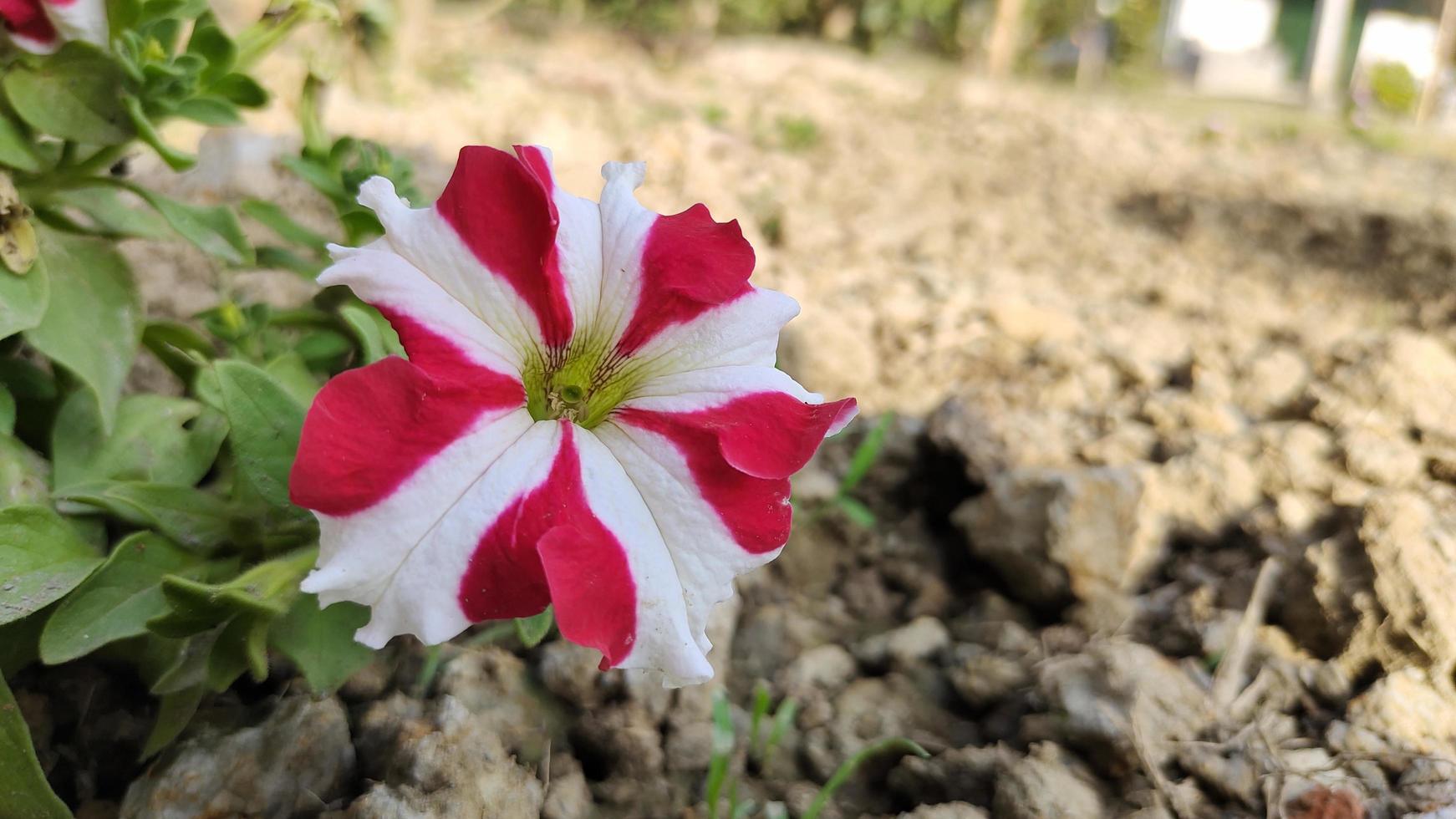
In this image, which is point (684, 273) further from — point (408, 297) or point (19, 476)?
point (19, 476)

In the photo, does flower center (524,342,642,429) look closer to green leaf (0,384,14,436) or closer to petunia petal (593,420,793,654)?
petunia petal (593,420,793,654)

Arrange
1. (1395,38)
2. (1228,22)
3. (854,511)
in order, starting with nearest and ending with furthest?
(854,511) < (1395,38) < (1228,22)

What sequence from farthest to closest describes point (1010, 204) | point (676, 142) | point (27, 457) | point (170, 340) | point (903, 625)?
1. point (1010, 204)
2. point (676, 142)
3. point (903, 625)
4. point (170, 340)
5. point (27, 457)

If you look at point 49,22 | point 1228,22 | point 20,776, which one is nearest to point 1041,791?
point 20,776

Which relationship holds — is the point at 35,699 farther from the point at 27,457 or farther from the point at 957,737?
the point at 957,737

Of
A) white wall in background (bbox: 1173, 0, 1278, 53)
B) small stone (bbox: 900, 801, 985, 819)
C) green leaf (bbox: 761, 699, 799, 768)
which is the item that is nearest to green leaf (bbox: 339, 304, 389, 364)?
green leaf (bbox: 761, 699, 799, 768)

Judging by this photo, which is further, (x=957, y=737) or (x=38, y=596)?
(x=957, y=737)

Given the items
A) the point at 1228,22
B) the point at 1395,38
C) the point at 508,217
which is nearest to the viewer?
the point at 508,217

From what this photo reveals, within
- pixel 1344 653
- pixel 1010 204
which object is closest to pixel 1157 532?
pixel 1344 653
